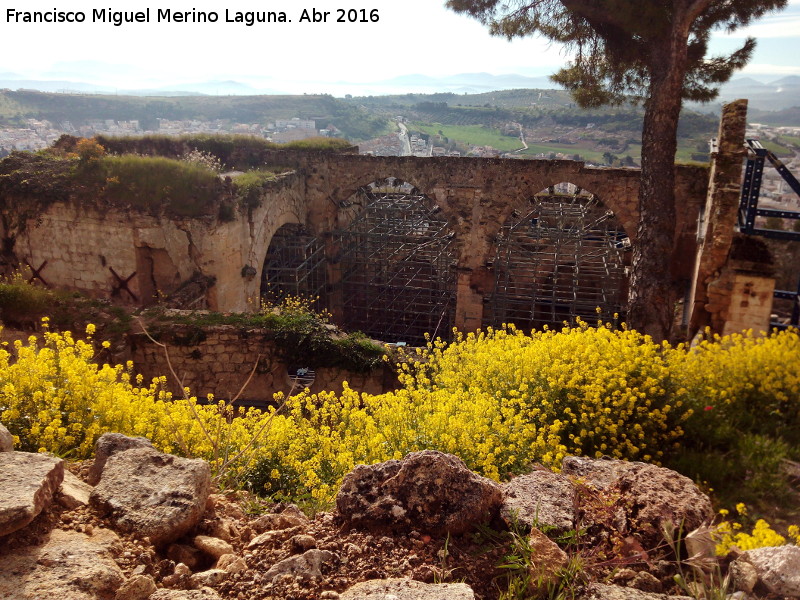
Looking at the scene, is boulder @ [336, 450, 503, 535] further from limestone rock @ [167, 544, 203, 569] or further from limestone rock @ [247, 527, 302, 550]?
limestone rock @ [167, 544, 203, 569]

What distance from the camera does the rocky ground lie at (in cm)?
237

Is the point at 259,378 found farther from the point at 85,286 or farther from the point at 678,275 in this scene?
the point at 678,275

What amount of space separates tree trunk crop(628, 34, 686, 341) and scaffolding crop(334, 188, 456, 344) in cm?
606

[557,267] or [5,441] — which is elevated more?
[5,441]

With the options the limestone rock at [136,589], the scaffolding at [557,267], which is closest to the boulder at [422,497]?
the limestone rock at [136,589]

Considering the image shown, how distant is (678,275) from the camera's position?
43.7ft


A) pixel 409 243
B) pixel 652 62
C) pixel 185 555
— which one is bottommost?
pixel 409 243

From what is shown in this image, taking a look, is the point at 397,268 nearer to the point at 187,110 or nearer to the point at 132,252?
the point at 132,252

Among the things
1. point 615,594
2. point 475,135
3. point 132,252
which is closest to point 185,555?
point 615,594

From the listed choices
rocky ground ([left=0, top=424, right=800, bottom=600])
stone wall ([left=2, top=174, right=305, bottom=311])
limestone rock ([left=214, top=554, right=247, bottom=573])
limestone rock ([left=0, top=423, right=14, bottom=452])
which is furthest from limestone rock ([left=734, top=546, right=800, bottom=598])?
stone wall ([left=2, top=174, right=305, bottom=311])

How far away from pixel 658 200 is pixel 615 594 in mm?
7713

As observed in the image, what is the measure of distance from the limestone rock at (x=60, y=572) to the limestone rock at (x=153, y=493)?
0.25 metres

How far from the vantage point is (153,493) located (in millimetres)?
2898

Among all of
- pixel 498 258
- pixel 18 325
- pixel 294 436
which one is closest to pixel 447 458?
pixel 294 436
